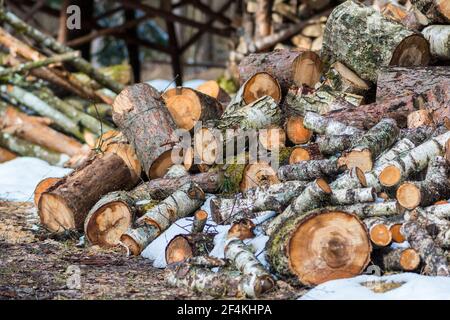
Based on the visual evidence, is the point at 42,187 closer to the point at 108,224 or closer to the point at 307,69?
the point at 108,224

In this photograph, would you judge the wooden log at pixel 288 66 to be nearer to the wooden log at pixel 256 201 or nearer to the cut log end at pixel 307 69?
the cut log end at pixel 307 69

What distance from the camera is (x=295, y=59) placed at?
25.9 ft

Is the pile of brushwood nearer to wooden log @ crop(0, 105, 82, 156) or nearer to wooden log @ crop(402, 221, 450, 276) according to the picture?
wooden log @ crop(402, 221, 450, 276)

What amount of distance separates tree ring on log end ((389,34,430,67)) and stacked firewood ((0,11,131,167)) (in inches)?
165

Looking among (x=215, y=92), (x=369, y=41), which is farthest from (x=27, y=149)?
(x=369, y=41)

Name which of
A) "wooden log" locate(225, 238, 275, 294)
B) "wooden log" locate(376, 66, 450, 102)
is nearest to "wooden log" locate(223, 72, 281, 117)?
"wooden log" locate(376, 66, 450, 102)

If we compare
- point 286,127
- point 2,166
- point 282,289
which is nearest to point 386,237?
point 282,289

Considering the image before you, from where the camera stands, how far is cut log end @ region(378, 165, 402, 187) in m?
5.88

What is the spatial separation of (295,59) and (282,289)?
10.9ft

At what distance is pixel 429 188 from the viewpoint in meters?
5.74

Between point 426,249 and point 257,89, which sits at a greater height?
point 257,89

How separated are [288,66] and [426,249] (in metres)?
3.17

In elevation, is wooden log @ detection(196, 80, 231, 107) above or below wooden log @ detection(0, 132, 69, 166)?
above

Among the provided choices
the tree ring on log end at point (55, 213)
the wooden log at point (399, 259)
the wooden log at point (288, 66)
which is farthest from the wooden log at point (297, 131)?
the tree ring on log end at point (55, 213)
